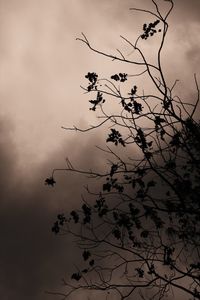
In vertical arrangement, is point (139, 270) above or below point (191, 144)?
below

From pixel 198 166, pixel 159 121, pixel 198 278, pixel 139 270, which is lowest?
pixel 198 278

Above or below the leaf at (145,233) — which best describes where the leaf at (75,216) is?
above

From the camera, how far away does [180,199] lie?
7.41 m

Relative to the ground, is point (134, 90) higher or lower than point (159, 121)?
higher

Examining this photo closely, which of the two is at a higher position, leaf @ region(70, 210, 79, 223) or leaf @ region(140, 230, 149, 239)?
leaf @ region(70, 210, 79, 223)

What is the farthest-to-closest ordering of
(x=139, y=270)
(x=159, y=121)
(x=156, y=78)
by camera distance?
(x=139, y=270) < (x=159, y=121) < (x=156, y=78)

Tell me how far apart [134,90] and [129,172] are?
1800mm

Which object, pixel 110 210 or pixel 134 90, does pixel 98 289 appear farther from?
pixel 134 90

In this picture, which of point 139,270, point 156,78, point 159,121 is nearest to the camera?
point 156,78

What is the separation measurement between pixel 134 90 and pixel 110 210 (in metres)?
2.70

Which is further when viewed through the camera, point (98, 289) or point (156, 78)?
point (98, 289)

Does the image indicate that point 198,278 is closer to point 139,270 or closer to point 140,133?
point 139,270

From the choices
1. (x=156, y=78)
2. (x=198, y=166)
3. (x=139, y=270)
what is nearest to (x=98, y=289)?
(x=139, y=270)

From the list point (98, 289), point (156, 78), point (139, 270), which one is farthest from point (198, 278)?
point (156, 78)
